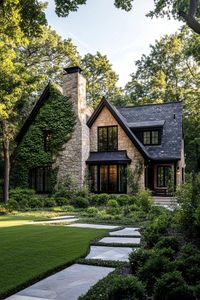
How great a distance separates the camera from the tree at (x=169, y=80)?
126 ft

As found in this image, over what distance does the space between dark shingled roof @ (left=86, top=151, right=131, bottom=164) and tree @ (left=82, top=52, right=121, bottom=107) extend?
53.2 ft

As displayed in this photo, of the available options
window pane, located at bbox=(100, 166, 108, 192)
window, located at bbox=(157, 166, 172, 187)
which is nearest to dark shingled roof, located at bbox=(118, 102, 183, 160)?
window, located at bbox=(157, 166, 172, 187)

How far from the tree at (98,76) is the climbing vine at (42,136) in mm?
15626

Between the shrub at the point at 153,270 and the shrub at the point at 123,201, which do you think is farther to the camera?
the shrub at the point at 123,201

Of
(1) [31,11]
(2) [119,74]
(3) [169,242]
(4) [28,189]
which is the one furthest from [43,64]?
(3) [169,242]

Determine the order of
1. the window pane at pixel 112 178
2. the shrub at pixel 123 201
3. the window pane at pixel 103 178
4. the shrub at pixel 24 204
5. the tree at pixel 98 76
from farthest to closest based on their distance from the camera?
the tree at pixel 98 76
the window pane at pixel 103 178
the window pane at pixel 112 178
the shrub at pixel 123 201
the shrub at pixel 24 204

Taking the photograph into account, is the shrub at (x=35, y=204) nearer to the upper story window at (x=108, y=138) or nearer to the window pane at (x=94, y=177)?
the window pane at (x=94, y=177)

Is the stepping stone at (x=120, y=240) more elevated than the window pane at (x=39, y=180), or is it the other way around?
the window pane at (x=39, y=180)

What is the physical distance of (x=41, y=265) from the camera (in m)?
6.10

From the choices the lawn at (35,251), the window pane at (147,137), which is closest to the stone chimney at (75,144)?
the window pane at (147,137)

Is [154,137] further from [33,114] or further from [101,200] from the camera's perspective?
[33,114]

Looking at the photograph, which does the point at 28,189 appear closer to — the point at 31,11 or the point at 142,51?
the point at 31,11

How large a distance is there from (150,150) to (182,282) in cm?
2152

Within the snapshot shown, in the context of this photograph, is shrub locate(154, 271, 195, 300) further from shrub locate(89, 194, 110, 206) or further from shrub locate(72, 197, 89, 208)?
shrub locate(89, 194, 110, 206)
